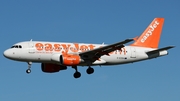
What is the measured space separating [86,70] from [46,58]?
669 centimetres

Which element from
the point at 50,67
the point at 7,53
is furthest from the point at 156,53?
the point at 7,53

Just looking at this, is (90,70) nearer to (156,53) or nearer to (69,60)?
(69,60)

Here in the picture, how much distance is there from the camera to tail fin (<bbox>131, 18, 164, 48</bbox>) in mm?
65125

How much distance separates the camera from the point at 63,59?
55.7 metres

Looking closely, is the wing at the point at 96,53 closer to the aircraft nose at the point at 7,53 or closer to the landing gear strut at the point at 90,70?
the landing gear strut at the point at 90,70

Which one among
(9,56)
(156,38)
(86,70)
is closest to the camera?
(9,56)

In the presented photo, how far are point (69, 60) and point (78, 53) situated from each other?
2361mm

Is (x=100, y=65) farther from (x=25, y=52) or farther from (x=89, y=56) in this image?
(x=25, y=52)

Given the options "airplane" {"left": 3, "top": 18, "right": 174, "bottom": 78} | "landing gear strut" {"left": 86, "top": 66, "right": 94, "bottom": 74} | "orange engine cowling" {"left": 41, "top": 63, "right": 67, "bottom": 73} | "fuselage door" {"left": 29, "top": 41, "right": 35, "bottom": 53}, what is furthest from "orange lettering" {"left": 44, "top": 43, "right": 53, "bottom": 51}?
"landing gear strut" {"left": 86, "top": 66, "right": 94, "bottom": 74}

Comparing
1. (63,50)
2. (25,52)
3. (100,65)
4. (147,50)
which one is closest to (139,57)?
(147,50)

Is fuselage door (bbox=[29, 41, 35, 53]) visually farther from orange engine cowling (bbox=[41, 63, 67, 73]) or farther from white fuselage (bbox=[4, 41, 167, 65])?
orange engine cowling (bbox=[41, 63, 67, 73])

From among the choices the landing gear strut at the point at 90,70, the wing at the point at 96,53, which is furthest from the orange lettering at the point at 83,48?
the landing gear strut at the point at 90,70

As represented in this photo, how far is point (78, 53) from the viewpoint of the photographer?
57875 millimetres

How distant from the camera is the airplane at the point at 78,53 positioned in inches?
2186
